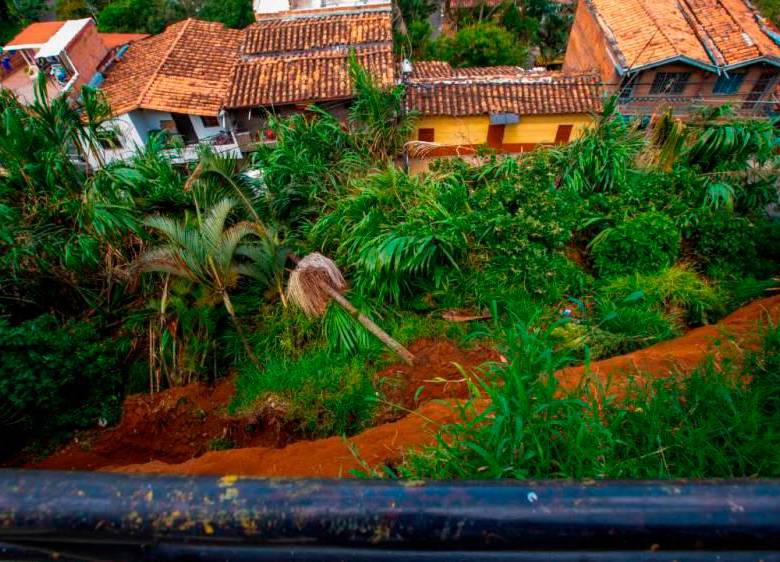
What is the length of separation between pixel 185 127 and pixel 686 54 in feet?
56.6

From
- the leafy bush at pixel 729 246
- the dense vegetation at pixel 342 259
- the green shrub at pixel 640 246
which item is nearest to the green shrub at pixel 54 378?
the dense vegetation at pixel 342 259

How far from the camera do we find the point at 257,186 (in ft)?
20.3

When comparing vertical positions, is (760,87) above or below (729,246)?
below

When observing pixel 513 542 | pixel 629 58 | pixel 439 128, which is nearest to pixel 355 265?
pixel 513 542

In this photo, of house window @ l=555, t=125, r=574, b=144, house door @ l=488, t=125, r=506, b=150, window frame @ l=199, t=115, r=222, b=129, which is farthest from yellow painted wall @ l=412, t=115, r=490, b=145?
window frame @ l=199, t=115, r=222, b=129

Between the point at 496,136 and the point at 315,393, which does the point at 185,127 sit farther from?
the point at 315,393

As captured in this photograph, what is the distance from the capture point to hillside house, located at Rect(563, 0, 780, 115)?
13758 millimetres

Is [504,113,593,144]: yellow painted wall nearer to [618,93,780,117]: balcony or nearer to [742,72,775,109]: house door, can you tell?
[618,93,780,117]: balcony

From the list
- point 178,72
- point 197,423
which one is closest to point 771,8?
point 178,72

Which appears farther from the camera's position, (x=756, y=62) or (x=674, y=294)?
(x=756, y=62)

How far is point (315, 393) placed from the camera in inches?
168

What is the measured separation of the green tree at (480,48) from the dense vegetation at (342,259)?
13.7 meters

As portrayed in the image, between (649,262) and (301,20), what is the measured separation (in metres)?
14.5

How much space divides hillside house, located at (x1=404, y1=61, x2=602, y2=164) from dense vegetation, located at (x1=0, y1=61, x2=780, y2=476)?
676cm
